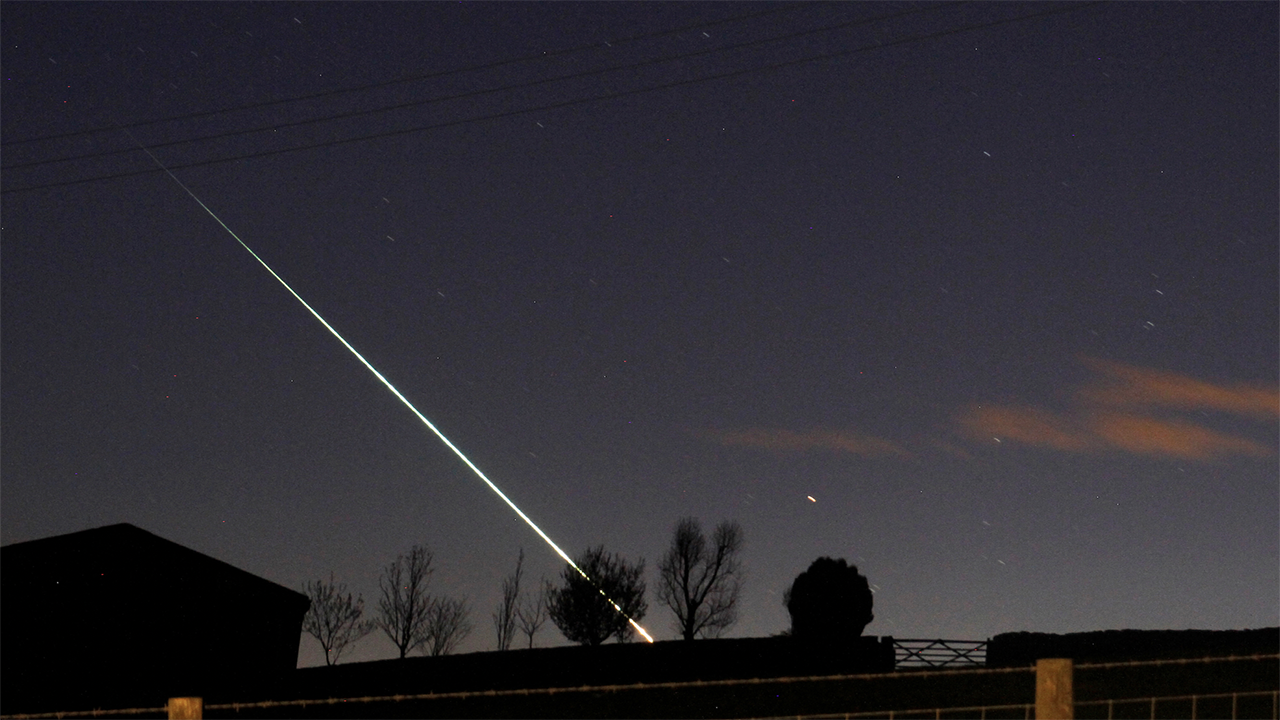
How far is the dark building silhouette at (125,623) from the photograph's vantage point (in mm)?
27750

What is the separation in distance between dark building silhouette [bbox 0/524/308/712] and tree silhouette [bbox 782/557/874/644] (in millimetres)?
24230

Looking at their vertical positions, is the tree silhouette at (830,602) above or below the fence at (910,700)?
above

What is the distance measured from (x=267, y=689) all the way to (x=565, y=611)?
97.9ft

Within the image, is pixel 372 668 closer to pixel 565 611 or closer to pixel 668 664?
pixel 668 664

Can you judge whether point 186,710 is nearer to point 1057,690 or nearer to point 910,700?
point 1057,690

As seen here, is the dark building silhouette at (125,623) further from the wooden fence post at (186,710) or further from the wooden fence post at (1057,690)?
the wooden fence post at (1057,690)

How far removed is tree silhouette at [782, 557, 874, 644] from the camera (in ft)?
160

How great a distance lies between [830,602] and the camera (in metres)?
49.3

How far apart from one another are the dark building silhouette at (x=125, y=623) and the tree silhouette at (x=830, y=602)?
24.2m

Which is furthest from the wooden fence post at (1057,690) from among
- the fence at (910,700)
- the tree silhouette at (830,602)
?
the tree silhouette at (830,602)

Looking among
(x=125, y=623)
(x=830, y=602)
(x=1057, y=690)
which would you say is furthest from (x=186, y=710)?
(x=830, y=602)

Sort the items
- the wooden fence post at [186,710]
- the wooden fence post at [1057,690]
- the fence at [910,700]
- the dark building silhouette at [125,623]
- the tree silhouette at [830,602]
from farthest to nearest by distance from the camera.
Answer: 1. the tree silhouette at [830,602]
2. the dark building silhouette at [125,623]
3. the fence at [910,700]
4. the wooden fence post at [1057,690]
5. the wooden fence post at [186,710]

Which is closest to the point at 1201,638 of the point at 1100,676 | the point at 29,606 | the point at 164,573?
the point at 1100,676

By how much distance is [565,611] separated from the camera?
60.1m
